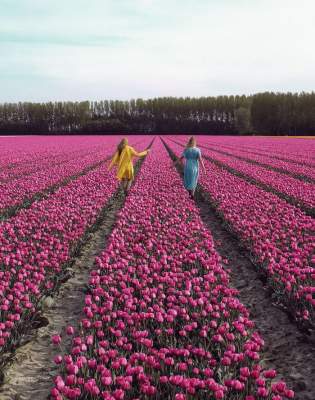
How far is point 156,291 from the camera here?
581 centimetres

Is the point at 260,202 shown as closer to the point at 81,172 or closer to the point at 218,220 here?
the point at 218,220

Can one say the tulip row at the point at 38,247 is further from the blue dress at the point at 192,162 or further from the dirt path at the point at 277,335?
the dirt path at the point at 277,335

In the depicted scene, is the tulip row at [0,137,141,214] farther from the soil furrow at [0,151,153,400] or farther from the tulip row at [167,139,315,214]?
the tulip row at [167,139,315,214]

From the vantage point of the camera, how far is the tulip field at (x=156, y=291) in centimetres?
385

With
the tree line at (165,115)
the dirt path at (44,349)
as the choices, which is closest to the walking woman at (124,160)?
the dirt path at (44,349)

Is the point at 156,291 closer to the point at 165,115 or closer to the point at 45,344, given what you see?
the point at 45,344

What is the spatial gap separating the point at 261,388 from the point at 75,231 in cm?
657

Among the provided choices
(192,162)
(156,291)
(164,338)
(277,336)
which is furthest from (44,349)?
(192,162)

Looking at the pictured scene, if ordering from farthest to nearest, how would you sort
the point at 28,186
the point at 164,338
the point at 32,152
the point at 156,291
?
1. the point at 32,152
2. the point at 28,186
3. the point at 156,291
4. the point at 164,338

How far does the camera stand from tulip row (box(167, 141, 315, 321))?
20.3 feet

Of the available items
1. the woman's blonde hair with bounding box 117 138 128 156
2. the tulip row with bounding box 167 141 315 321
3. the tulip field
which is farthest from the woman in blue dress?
the woman's blonde hair with bounding box 117 138 128 156

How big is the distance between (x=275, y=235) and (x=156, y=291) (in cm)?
407

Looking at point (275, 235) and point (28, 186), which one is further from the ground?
point (28, 186)

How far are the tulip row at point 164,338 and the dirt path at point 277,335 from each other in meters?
0.33
